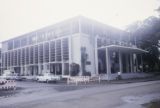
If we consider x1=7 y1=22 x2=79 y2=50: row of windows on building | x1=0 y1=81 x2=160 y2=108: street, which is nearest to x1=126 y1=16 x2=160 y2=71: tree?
x1=7 y1=22 x2=79 y2=50: row of windows on building

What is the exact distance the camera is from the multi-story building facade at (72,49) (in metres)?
32.9

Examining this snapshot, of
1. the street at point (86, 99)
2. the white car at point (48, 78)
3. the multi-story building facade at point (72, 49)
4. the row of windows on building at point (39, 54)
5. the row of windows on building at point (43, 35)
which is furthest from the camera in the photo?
the row of windows on building at point (39, 54)

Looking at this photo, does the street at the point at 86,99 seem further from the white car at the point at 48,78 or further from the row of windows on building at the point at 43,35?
the row of windows on building at the point at 43,35

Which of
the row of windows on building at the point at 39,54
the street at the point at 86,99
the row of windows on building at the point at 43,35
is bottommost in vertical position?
the street at the point at 86,99

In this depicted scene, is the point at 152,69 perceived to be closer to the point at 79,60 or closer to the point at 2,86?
the point at 79,60

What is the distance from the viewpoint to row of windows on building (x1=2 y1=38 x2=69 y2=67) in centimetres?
3456

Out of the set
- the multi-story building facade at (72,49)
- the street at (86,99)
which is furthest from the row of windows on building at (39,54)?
the street at (86,99)

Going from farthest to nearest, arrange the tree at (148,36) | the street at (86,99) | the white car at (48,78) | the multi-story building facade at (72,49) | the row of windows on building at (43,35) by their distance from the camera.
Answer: the tree at (148,36) < the row of windows on building at (43,35) < the multi-story building facade at (72,49) < the white car at (48,78) < the street at (86,99)

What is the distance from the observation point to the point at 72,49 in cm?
3331

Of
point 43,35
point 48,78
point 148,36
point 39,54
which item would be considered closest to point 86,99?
point 48,78

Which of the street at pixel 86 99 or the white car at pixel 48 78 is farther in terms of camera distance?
the white car at pixel 48 78

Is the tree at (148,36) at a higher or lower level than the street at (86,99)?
higher

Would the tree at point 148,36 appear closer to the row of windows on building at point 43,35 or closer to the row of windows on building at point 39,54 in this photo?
the row of windows on building at point 43,35

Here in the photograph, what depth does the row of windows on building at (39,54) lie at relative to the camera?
3456 cm
